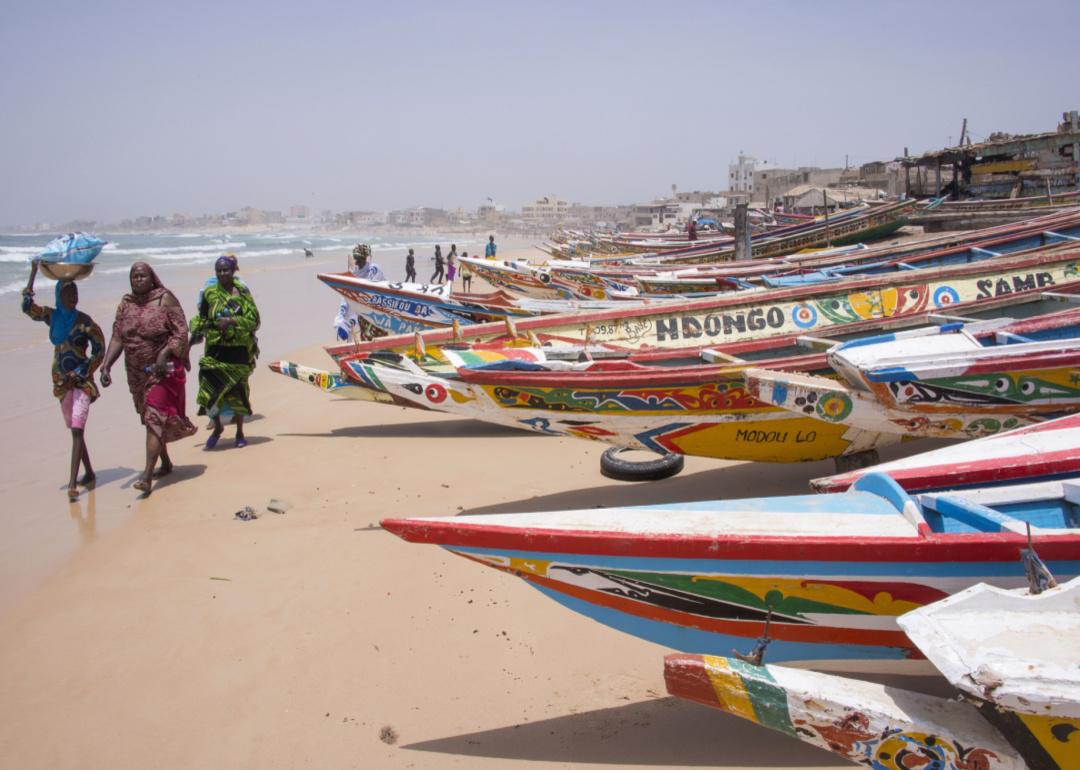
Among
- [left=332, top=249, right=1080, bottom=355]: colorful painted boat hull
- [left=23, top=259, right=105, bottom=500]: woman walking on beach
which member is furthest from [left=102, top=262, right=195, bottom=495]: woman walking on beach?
[left=332, top=249, right=1080, bottom=355]: colorful painted boat hull

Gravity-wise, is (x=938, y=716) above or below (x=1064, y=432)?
below

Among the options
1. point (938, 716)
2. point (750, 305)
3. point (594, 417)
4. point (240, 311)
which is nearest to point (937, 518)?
point (938, 716)

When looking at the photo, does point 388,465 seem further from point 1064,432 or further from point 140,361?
point 1064,432

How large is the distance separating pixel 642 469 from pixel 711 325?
2.41m

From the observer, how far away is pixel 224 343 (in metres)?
6.65

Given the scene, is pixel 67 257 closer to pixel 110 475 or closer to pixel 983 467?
pixel 110 475

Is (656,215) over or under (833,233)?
over

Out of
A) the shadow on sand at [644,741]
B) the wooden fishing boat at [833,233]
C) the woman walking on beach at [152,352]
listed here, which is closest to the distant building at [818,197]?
the wooden fishing boat at [833,233]

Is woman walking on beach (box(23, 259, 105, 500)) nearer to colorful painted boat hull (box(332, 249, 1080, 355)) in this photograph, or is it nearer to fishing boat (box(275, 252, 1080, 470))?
fishing boat (box(275, 252, 1080, 470))

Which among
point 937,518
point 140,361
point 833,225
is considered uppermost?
point 833,225

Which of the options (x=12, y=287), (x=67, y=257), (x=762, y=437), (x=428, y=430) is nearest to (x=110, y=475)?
(x=67, y=257)

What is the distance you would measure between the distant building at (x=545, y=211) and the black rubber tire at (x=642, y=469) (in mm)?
129085

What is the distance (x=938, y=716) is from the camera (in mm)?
1998

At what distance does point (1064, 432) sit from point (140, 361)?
5847mm
